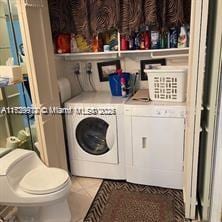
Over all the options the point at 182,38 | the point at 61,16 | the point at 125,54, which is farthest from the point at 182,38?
the point at 61,16

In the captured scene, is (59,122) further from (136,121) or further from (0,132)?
(136,121)

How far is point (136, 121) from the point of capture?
2193 mm

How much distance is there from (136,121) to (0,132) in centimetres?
125

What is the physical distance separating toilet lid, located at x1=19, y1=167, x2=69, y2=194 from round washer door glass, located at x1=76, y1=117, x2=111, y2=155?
59cm

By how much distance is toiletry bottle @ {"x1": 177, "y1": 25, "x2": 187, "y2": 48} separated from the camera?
88.7 inches

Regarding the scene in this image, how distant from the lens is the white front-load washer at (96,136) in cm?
230

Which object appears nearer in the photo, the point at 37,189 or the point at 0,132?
the point at 37,189

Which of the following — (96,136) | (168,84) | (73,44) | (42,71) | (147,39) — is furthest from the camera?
(73,44)

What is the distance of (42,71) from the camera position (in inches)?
79.0

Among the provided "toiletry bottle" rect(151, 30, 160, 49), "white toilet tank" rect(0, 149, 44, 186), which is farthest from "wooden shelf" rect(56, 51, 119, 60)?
"white toilet tank" rect(0, 149, 44, 186)

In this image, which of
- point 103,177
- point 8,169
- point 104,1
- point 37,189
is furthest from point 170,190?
point 104,1

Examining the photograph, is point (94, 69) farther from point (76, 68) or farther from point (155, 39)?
point (155, 39)

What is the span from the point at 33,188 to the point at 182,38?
1927mm

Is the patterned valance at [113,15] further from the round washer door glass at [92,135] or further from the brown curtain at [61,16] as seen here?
the round washer door glass at [92,135]
